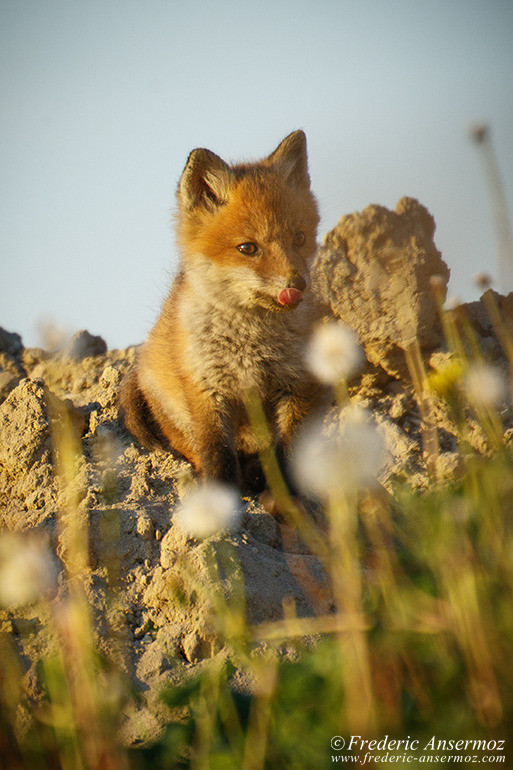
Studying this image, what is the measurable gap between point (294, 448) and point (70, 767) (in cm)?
246

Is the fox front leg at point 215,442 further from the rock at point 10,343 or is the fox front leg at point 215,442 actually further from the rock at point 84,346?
the rock at point 10,343

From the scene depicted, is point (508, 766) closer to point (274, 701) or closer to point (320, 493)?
point (274, 701)

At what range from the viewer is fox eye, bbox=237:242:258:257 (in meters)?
3.68

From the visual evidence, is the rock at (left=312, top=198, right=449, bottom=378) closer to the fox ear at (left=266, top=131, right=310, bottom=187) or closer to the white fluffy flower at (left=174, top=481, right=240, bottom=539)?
the fox ear at (left=266, top=131, right=310, bottom=187)

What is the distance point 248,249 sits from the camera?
3.69 metres

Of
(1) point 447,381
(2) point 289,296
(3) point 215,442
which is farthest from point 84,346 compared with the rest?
(1) point 447,381

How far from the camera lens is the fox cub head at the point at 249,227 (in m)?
3.61

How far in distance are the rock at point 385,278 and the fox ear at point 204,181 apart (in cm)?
126

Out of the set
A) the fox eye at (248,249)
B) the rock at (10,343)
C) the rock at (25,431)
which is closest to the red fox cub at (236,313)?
the fox eye at (248,249)

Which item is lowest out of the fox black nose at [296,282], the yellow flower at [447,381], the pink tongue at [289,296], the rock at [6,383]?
the yellow flower at [447,381]

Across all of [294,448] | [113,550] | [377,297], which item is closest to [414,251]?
[377,297]

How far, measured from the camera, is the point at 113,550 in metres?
3.10

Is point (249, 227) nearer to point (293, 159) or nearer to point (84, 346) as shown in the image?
point (293, 159)

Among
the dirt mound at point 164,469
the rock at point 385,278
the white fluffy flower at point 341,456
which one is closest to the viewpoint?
the white fluffy flower at point 341,456
